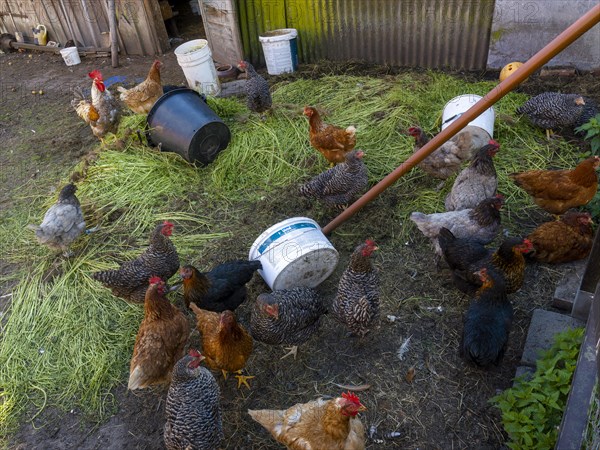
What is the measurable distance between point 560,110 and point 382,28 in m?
3.32

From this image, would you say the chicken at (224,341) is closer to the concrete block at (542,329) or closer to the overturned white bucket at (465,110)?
the concrete block at (542,329)

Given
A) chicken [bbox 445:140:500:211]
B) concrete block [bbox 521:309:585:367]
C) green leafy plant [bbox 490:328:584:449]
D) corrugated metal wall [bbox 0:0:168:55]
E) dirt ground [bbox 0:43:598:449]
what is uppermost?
corrugated metal wall [bbox 0:0:168:55]

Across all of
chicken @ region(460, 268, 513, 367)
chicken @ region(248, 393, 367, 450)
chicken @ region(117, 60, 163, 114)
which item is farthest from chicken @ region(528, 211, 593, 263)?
chicken @ region(117, 60, 163, 114)

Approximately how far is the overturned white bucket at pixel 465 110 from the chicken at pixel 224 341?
3.43 m

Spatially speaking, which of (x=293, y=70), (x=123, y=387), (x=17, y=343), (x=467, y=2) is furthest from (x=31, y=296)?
(x=467, y=2)

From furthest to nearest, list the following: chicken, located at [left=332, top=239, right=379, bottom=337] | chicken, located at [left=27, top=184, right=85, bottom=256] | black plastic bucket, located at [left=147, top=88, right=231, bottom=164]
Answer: black plastic bucket, located at [left=147, top=88, right=231, bottom=164]
chicken, located at [left=27, top=184, right=85, bottom=256]
chicken, located at [left=332, top=239, right=379, bottom=337]

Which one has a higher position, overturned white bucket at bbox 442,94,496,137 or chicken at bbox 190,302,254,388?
overturned white bucket at bbox 442,94,496,137

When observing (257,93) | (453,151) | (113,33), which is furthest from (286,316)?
(113,33)

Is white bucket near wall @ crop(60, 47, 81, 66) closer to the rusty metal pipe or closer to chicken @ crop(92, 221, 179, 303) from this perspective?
chicken @ crop(92, 221, 179, 303)

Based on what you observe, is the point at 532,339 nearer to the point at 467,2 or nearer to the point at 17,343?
the point at 17,343

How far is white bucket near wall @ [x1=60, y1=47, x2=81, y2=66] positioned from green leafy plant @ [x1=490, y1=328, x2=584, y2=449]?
33.7 ft

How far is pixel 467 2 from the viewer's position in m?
6.86

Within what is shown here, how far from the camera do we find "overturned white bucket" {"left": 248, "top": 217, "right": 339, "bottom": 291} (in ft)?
13.1

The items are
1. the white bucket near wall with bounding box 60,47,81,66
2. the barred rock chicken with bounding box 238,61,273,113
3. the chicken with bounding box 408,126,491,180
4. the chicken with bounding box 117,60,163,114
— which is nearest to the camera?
the chicken with bounding box 408,126,491,180
